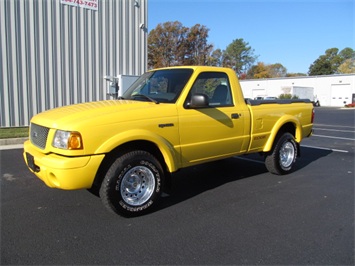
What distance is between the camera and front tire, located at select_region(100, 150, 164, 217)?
12.9 ft

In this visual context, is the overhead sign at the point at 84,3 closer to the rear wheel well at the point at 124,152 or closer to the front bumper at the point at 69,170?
the rear wheel well at the point at 124,152

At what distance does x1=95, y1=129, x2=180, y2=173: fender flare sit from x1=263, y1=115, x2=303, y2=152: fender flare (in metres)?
2.16

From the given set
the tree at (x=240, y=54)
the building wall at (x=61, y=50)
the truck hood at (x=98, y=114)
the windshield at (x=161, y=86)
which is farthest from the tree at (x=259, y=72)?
the truck hood at (x=98, y=114)

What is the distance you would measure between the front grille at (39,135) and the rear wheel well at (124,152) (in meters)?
0.76

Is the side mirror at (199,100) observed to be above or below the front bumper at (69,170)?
above

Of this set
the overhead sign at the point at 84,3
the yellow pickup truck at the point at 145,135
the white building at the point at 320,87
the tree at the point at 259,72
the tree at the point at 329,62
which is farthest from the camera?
the tree at the point at 329,62

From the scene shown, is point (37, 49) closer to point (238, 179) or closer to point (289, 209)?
point (238, 179)

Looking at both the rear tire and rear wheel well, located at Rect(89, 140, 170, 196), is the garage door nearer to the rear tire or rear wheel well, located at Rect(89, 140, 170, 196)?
the rear tire

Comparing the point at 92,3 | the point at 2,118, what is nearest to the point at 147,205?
the point at 2,118

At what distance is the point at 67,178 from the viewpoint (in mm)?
3643

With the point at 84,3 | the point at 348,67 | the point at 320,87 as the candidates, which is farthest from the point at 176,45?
the point at 348,67

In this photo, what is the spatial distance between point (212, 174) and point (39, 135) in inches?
131

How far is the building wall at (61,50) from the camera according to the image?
11.0 meters

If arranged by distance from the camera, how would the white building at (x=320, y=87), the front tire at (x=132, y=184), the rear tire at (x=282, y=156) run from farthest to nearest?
the white building at (x=320, y=87)
the rear tire at (x=282, y=156)
the front tire at (x=132, y=184)
